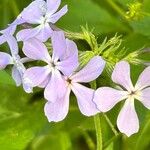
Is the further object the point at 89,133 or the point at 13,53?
the point at 89,133

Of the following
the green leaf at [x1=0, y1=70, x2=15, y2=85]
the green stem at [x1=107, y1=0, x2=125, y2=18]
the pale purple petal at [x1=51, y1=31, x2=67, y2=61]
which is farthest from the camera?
the green stem at [x1=107, y1=0, x2=125, y2=18]

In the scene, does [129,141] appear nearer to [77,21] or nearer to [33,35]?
[77,21]

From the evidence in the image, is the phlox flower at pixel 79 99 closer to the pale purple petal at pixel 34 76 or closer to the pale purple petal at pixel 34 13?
the pale purple petal at pixel 34 76

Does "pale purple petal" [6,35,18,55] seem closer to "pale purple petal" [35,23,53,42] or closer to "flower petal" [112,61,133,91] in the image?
"pale purple petal" [35,23,53,42]

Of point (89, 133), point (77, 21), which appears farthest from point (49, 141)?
point (77, 21)

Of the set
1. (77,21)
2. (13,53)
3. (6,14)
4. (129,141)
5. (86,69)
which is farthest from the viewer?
(6,14)

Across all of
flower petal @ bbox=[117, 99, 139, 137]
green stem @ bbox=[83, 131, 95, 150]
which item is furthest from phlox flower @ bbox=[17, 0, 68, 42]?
green stem @ bbox=[83, 131, 95, 150]

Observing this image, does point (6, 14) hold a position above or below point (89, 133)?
above

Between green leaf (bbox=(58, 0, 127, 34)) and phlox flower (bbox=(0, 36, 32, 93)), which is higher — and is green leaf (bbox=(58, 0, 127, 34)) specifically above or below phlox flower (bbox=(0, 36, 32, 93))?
below
